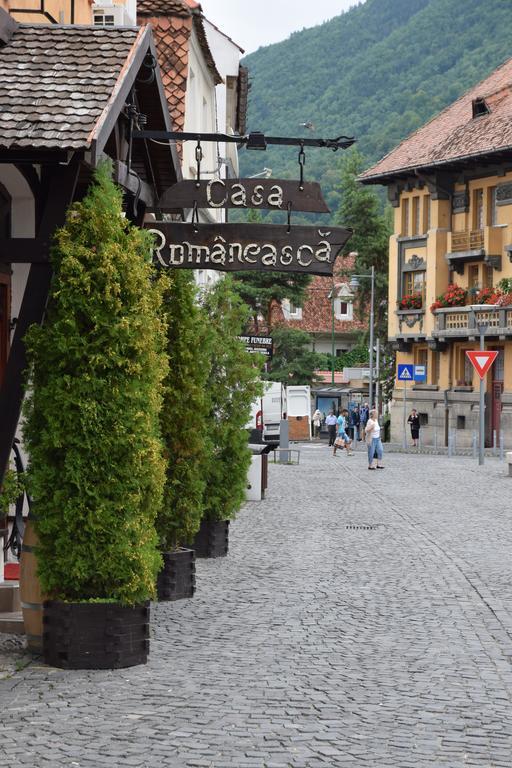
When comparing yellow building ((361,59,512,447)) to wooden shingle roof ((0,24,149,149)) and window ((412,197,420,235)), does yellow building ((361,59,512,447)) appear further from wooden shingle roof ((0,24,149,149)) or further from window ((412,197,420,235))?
wooden shingle roof ((0,24,149,149))

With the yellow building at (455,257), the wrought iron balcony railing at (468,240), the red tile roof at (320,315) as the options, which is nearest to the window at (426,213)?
the yellow building at (455,257)

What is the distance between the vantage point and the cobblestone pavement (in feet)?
23.9

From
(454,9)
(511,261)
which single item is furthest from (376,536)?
(454,9)

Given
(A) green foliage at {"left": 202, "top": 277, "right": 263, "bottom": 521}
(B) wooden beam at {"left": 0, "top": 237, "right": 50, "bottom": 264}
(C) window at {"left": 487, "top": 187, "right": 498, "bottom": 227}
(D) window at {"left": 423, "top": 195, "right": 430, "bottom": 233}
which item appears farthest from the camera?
(D) window at {"left": 423, "top": 195, "right": 430, "bottom": 233}

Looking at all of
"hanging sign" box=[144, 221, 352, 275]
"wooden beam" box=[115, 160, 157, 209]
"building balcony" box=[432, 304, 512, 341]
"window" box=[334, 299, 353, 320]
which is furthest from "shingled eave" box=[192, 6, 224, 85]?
"window" box=[334, 299, 353, 320]

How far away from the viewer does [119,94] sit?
10.5 m

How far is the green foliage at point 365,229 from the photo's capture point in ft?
273

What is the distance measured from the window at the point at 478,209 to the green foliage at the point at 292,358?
15155mm

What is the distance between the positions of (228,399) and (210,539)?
164 centimetres

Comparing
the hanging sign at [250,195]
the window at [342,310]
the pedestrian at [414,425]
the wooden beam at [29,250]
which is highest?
the window at [342,310]

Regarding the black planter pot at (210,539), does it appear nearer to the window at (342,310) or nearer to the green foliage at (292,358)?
the green foliage at (292,358)

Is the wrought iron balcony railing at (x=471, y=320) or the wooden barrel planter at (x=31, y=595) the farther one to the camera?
the wrought iron balcony railing at (x=471, y=320)

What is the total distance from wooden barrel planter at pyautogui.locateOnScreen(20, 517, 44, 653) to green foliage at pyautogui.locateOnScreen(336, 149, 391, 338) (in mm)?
73271

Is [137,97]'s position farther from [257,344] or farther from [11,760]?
[257,344]
